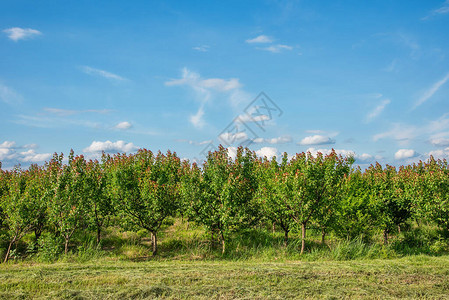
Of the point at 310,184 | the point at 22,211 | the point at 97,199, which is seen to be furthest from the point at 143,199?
the point at 310,184

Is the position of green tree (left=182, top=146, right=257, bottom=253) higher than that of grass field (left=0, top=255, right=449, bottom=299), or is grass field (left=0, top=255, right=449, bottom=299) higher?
green tree (left=182, top=146, right=257, bottom=253)

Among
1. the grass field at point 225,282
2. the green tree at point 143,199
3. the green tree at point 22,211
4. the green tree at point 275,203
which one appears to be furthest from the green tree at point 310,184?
the green tree at point 22,211

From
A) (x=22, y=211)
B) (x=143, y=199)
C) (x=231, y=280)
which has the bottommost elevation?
(x=231, y=280)

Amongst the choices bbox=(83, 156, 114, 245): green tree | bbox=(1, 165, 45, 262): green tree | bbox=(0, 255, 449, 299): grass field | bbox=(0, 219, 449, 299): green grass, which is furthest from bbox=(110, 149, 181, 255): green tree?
bbox=(0, 255, 449, 299): grass field

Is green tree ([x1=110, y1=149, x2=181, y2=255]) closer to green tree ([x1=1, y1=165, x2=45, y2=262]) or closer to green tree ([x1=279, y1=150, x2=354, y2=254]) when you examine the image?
green tree ([x1=1, y1=165, x2=45, y2=262])

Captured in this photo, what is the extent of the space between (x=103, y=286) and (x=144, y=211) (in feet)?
34.0

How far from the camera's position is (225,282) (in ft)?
38.5

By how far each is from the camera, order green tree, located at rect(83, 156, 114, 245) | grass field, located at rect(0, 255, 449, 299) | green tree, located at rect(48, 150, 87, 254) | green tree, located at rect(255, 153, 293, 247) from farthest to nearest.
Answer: green tree, located at rect(83, 156, 114, 245)
green tree, located at rect(255, 153, 293, 247)
green tree, located at rect(48, 150, 87, 254)
grass field, located at rect(0, 255, 449, 299)

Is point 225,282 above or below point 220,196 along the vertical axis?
below

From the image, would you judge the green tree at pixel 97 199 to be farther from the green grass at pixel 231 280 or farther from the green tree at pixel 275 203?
the green tree at pixel 275 203

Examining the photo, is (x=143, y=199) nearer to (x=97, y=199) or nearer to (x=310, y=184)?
(x=97, y=199)

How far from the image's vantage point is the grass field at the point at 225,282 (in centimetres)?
1073

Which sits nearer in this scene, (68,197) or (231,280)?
(231,280)

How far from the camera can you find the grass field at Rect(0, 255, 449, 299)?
10.7 m
